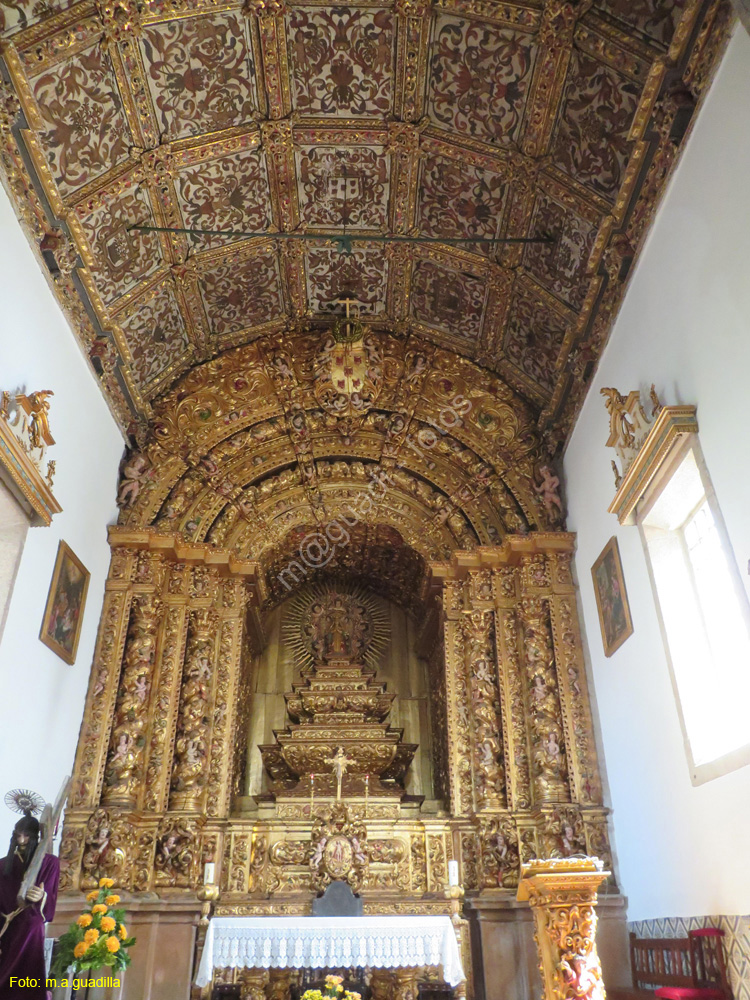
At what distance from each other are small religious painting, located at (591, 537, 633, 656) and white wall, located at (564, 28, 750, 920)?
0.15 meters

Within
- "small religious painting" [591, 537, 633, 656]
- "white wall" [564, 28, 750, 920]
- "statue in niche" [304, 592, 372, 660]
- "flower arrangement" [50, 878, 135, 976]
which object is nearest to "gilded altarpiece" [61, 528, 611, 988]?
"white wall" [564, 28, 750, 920]

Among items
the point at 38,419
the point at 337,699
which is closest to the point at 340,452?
the point at 337,699

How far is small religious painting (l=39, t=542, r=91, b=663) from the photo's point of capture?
28.0ft

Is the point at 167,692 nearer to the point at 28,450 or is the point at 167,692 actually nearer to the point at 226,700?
the point at 226,700

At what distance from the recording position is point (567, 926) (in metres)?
5.67

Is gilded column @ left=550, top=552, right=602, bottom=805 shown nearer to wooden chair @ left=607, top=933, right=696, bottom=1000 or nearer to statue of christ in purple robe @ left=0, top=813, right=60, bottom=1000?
wooden chair @ left=607, top=933, right=696, bottom=1000

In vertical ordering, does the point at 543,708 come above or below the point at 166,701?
below

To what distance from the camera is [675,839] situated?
7316 mm

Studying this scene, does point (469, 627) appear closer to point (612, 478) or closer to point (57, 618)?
point (612, 478)

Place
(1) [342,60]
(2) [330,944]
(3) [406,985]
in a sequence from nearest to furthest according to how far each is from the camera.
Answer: (2) [330,944], (3) [406,985], (1) [342,60]

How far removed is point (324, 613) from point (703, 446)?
7.35m

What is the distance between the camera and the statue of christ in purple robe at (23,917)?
592cm

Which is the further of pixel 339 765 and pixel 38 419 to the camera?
pixel 339 765

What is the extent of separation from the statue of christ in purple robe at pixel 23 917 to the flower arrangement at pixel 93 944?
21 centimetres
